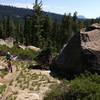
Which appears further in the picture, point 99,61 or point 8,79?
point 8,79

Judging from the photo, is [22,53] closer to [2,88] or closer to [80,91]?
[2,88]

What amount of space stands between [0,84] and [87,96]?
7845 millimetres

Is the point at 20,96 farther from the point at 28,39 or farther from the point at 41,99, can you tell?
the point at 28,39

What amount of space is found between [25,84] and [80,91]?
262 inches

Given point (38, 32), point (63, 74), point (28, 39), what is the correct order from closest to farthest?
point (63, 74) < point (38, 32) < point (28, 39)

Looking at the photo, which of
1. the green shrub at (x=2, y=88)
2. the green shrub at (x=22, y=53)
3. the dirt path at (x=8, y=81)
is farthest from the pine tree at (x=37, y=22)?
the green shrub at (x=2, y=88)

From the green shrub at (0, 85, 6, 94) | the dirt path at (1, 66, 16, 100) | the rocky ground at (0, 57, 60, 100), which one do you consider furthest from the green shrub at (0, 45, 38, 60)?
the green shrub at (0, 85, 6, 94)

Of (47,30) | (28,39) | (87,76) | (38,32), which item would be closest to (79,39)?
(87,76)

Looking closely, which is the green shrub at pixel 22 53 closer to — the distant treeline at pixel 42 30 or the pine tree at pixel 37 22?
the distant treeline at pixel 42 30

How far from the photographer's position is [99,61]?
75.3 ft

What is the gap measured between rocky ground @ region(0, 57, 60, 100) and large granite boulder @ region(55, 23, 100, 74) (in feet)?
5.27

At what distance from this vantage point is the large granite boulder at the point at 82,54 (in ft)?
76.7

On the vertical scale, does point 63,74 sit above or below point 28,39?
above

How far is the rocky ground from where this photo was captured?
20344 millimetres
